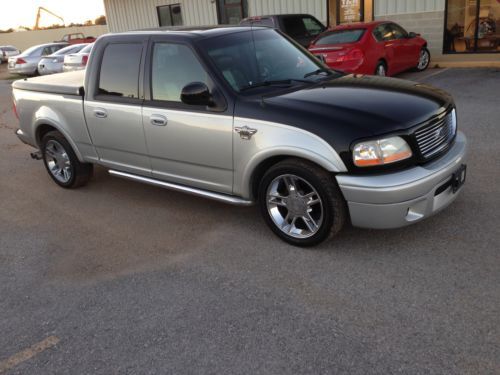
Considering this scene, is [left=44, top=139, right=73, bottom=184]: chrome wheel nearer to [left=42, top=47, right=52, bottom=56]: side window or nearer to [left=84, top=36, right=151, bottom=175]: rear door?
[left=84, top=36, right=151, bottom=175]: rear door

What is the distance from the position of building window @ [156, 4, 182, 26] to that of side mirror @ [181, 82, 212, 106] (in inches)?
729

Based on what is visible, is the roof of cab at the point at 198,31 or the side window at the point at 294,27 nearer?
the roof of cab at the point at 198,31

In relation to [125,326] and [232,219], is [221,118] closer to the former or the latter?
[232,219]

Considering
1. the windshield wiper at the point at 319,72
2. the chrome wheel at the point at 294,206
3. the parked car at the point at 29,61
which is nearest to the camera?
the chrome wheel at the point at 294,206

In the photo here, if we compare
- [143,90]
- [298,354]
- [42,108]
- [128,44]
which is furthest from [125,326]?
[42,108]

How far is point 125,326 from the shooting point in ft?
10.8

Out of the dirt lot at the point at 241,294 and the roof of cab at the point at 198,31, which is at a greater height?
the roof of cab at the point at 198,31

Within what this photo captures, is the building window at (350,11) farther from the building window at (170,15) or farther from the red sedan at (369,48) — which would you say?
the building window at (170,15)

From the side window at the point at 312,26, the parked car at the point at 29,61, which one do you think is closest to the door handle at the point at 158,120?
the side window at the point at 312,26

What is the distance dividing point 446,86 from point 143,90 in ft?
26.9

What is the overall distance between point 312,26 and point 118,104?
1079cm

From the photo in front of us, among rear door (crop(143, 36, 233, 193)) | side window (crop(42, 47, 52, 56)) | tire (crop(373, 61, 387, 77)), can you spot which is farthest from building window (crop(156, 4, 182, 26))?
rear door (crop(143, 36, 233, 193))

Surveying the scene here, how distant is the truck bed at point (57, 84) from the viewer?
5.49 metres

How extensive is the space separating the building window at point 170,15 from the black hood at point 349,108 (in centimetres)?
1875
